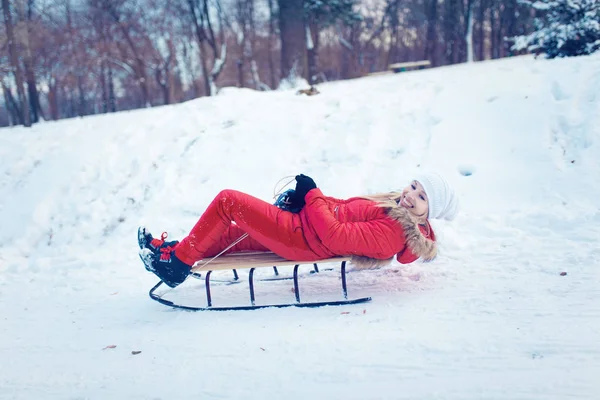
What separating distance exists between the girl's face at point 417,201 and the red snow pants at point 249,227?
2.77 feet

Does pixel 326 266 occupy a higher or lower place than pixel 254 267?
lower

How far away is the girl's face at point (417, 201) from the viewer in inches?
139

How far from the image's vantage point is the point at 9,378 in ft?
9.99

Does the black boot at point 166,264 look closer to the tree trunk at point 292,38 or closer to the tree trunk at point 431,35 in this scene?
the tree trunk at point 292,38

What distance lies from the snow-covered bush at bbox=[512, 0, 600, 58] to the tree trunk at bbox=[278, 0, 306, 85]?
27.2 feet

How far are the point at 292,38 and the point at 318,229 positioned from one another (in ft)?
45.3

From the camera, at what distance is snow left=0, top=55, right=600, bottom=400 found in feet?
9.09

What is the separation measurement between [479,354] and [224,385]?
5.18 feet

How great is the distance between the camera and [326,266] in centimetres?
466

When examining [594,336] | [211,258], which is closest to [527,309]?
[594,336]

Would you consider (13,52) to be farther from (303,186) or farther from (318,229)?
(318,229)

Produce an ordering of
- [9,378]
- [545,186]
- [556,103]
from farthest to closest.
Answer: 1. [556,103]
2. [545,186]
3. [9,378]

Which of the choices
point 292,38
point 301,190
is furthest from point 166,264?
point 292,38

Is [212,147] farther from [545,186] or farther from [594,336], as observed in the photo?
[594,336]
